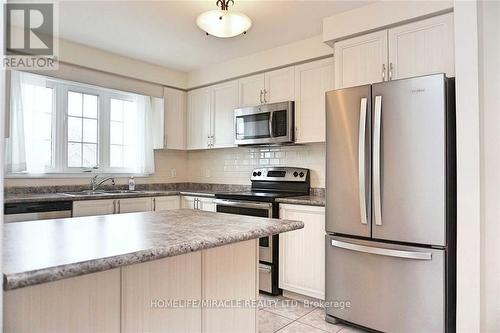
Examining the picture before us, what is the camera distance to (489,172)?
1970 millimetres

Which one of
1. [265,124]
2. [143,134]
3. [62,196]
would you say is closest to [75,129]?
[143,134]

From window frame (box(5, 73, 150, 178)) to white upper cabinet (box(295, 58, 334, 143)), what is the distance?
6.85ft

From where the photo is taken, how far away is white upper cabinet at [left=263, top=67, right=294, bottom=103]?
342 cm

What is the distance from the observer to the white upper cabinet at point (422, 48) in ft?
7.47

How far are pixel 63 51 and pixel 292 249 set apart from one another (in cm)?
291

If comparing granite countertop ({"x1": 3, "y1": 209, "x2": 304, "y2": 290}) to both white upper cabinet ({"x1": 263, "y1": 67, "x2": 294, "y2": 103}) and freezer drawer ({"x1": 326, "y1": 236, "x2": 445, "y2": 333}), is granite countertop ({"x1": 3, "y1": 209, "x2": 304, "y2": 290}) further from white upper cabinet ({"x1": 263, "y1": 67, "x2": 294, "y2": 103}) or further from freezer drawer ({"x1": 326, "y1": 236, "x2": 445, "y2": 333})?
white upper cabinet ({"x1": 263, "y1": 67, "x2": 294, "y2": 103})

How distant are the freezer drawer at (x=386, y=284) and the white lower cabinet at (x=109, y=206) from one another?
204 cm

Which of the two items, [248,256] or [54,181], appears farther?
[54,181]

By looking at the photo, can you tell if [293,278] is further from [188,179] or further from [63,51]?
[63,51]

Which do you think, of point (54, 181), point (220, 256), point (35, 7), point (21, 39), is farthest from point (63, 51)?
point (220, 256)

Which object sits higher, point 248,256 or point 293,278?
point 248,256

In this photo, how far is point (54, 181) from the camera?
3.46m

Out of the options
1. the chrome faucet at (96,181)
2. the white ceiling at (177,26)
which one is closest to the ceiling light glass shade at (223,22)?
the white ceiling at (177,26)

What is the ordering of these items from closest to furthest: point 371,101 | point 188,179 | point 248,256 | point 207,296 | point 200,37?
point 207,296, point 248,256, point 371,101, point 200,37, point 188,179
